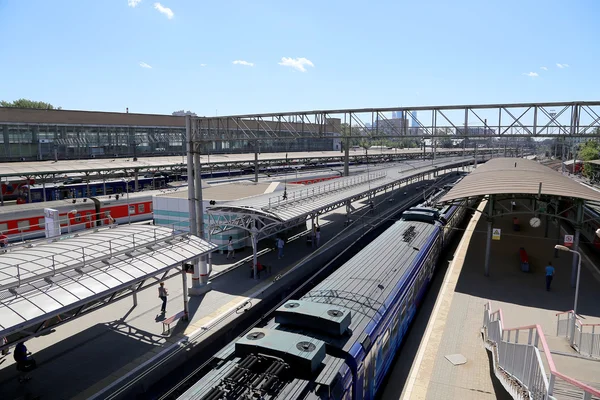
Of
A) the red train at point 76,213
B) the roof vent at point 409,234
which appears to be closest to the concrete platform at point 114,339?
the roof vent at point 409,234

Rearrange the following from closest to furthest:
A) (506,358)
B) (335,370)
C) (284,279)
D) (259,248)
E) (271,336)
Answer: (335,370) → (271,336) → (506,358) → (284,279) → (259,248)

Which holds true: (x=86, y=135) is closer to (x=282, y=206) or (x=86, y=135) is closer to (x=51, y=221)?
(x=51, y=221)

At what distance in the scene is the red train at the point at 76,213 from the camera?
82.4ft

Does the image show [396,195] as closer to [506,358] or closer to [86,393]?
[506,358]

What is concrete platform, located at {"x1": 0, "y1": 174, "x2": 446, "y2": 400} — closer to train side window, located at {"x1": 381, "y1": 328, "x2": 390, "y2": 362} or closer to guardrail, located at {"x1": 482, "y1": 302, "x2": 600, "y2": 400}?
train side window, located at {"x1": 381, "y1": 328, "x2": 390, "y2": 362}

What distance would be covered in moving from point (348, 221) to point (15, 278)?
958 inches

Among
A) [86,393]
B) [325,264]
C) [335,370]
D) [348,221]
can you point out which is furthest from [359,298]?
[348,221]

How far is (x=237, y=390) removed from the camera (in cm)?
640

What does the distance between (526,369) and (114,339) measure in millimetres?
12858

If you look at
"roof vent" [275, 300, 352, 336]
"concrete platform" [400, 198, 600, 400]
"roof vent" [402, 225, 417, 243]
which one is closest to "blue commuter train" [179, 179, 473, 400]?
"roof vent" [275, 300, 352, 336]

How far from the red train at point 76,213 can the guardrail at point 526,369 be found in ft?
64.4

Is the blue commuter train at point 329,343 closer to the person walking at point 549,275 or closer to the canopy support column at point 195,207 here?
the person walking at point 549,275

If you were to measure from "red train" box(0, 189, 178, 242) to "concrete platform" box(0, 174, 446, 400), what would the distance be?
24.3ft

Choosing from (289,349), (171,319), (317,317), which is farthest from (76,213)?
(289,349)
